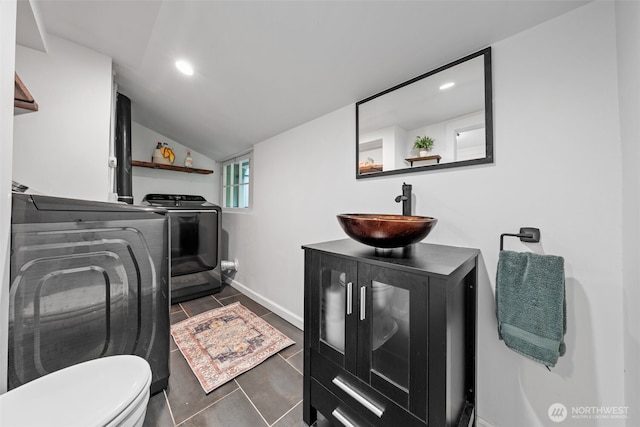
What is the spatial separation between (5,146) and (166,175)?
9.61 feet

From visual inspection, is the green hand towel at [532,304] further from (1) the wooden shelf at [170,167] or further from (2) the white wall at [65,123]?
(1) the wooden shelf at [170,167]

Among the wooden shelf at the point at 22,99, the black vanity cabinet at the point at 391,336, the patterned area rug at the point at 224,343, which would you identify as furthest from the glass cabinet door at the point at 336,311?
the wooden shelf at the point at 22,99

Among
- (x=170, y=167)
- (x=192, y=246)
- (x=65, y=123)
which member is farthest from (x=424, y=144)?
(x=170, y=167)

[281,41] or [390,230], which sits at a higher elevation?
[281,41]

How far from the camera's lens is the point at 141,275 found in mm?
1281

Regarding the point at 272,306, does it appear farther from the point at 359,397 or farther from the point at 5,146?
the point at 5,146

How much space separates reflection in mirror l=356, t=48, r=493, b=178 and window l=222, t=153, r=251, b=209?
6.90 feet

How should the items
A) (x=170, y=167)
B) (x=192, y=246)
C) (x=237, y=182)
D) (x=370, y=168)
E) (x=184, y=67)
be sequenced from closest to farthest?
(x=370, y=168) < (x=184, y=67) < (x=192, y=246) < (x=170, y=167) < (x=237, y=182)

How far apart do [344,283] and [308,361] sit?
0.52m

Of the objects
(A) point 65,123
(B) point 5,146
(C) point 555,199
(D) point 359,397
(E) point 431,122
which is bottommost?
(D) point 359,397

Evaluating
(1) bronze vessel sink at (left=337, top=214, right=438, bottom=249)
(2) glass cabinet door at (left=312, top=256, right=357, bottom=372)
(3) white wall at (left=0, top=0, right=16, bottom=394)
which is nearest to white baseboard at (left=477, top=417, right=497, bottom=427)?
(2) glass cabinet door at (left=312, top=256, right=357, bottom=372)

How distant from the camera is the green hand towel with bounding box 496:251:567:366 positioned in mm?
841

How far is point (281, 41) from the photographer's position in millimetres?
1273

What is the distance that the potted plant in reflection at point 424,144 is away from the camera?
1.26 metres
